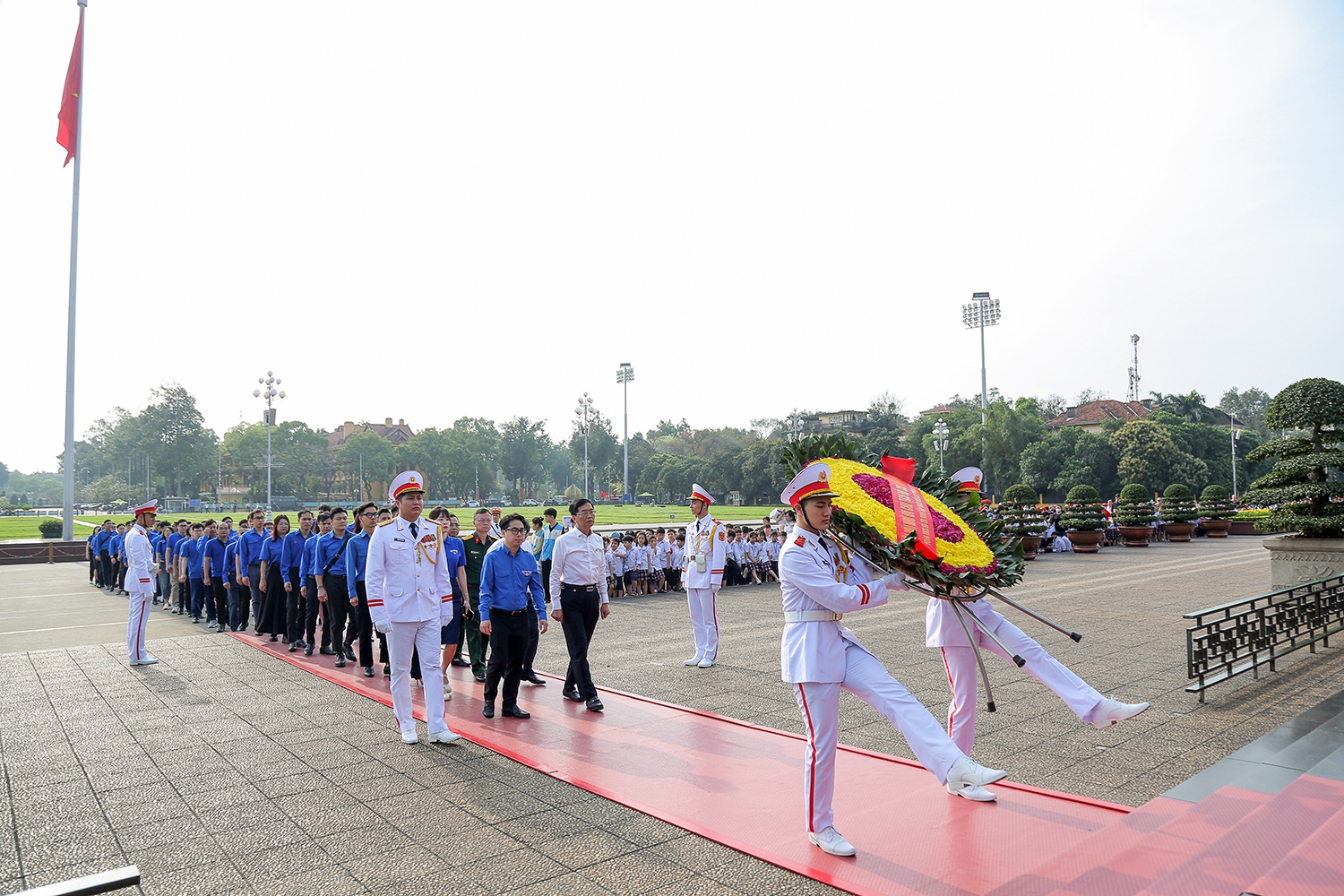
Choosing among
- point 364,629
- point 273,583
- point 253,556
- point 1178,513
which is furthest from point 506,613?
point 1178,513

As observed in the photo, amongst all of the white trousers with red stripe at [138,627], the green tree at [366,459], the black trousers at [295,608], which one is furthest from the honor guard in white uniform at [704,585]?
the green tree at [366,459]

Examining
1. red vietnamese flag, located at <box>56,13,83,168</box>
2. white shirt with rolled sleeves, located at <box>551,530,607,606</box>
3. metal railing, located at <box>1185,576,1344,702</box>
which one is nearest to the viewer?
metal railing, located at <box>1185,576,1344,702</box>

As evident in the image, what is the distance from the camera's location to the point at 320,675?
877 centimetres

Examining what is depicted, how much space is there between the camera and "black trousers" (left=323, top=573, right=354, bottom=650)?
30.8 ft

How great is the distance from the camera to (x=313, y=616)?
10016 millimetres

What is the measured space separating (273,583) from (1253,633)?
11474mm

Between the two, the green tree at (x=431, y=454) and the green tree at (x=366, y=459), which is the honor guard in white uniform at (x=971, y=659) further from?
the green tree at (x=431, y=454)

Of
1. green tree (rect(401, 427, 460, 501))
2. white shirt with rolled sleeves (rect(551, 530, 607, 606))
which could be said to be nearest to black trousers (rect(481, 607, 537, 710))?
white shirt with rolled sleeves (rect(551, 530, 607, 606))

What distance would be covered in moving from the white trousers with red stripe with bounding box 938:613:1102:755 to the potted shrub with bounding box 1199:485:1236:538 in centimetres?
3508

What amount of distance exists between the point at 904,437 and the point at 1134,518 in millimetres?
32580

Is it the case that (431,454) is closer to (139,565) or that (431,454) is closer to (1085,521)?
(1085,521)

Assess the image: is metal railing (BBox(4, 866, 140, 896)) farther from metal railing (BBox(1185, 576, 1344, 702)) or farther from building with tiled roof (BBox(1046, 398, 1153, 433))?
building with tiled roof (BBox(1046, 398, 1153, 433))

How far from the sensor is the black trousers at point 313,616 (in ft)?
32.2

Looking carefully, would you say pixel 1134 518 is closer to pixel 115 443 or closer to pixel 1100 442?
pixel 1100 442
